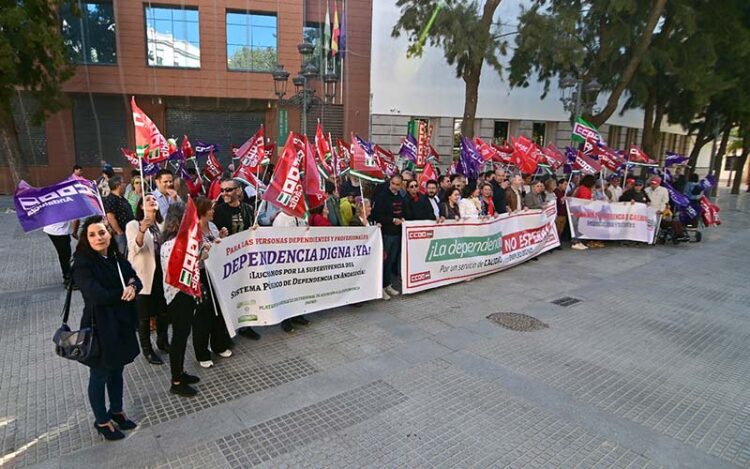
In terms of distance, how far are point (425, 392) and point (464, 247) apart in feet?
13.6

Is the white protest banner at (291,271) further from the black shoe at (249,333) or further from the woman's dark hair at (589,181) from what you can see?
the woman's dark hair at (589,181)

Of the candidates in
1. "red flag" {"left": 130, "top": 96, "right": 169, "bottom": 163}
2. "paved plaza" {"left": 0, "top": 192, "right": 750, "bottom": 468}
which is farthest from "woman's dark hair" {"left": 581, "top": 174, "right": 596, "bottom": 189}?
"red flag" {"left": 130, "top": 96, "right": 169, "bottom": 163}

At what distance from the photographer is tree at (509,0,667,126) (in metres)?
13.9

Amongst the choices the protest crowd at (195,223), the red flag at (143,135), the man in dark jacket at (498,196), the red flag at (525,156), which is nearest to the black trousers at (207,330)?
the protest crowd at (195,223)

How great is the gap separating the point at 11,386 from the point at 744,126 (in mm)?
32348

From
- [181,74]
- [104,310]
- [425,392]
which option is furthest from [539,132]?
[104,310]

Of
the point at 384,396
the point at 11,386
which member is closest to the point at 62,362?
the point at 11,386

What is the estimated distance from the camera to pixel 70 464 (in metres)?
3.31

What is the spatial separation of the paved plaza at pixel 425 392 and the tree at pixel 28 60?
11536 millimetres

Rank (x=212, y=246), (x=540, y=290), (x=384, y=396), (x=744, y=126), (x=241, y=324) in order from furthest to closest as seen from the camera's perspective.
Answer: (x=744, y=126), (x=540, y=290), (x=241, y=324), (x=212, y=246), (x=384, y=396)

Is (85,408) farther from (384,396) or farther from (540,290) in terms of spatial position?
(540,290)

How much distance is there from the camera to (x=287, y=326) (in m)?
5.90

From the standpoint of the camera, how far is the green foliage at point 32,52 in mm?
14281

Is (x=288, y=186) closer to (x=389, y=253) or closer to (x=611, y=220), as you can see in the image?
(x=389, y=253)
